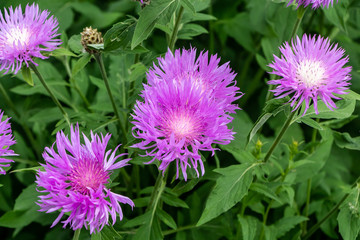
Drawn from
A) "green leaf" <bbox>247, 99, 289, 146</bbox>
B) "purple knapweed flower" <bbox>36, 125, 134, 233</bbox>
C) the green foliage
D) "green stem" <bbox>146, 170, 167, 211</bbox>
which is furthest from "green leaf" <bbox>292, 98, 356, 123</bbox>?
"purple knapweed flower" <bbox>36, 125, 134, 233</bbox>

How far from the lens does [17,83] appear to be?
193 cm

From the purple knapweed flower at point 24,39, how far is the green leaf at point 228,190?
520 mm

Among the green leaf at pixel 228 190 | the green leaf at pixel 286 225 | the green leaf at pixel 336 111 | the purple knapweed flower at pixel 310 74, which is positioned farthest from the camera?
the green leaf at pixel 286 225

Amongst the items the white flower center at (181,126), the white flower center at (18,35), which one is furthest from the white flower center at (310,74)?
the white flower center at (18,35)

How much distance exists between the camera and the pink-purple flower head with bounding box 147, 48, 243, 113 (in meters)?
1.04

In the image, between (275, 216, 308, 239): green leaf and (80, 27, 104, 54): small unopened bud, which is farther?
(275, 216, 308, 239): green leaf

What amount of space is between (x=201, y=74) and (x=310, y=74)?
0.80ft

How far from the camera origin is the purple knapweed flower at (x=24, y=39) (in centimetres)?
110

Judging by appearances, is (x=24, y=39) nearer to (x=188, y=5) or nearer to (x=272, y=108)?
(x=188, y=5)

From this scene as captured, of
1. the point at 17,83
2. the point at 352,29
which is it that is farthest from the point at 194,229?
the point at 352,29

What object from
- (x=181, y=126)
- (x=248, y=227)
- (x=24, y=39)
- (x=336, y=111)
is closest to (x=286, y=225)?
(x=248, y=227)

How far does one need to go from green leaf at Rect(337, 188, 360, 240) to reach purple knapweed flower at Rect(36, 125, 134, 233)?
0.60 meters

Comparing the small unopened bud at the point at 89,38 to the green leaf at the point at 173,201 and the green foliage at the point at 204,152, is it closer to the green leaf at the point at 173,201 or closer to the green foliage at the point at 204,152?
the green foliage at the point at 204,152

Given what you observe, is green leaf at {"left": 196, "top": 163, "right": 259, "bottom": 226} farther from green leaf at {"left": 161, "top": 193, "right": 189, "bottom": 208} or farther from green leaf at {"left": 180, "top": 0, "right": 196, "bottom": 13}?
green leaf at {"left": 180, "top": 0, "right": 196, "bottom": 13}
